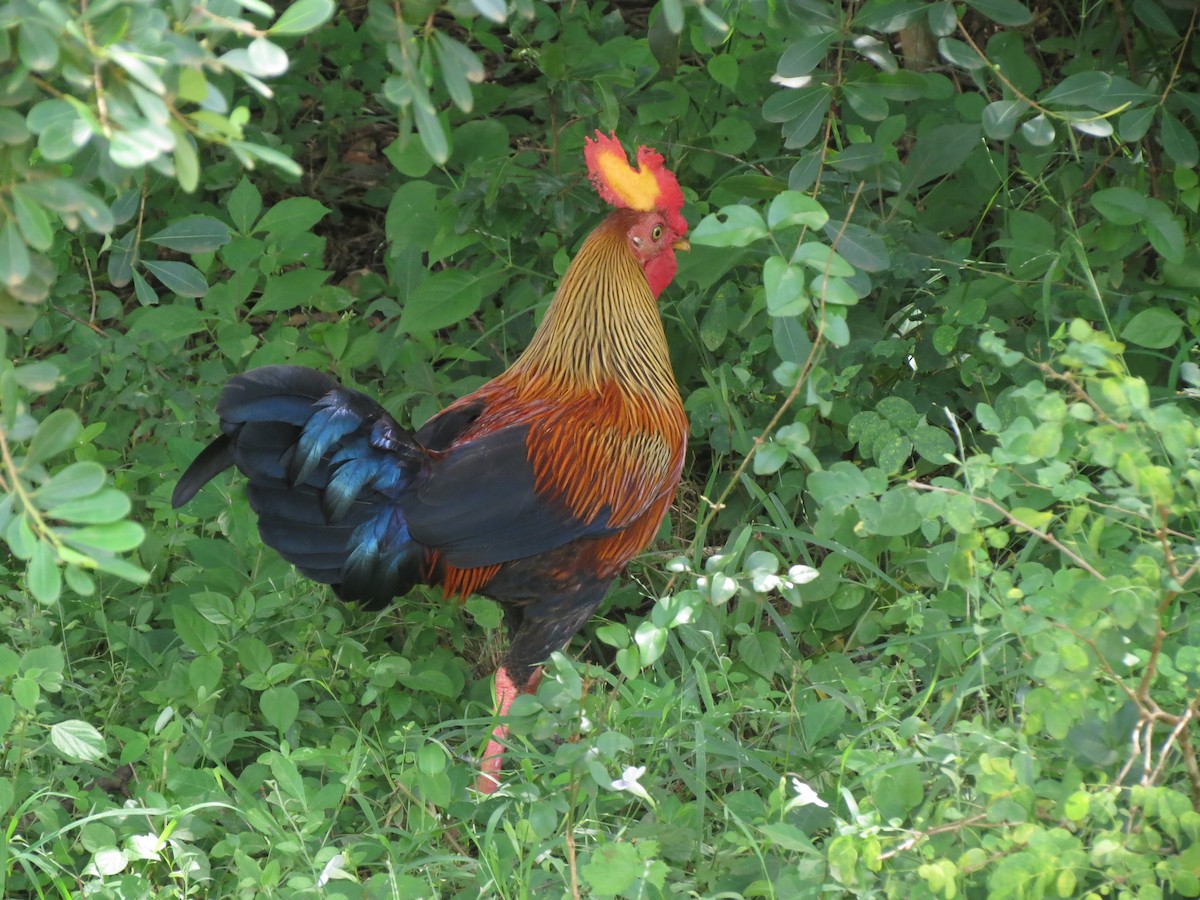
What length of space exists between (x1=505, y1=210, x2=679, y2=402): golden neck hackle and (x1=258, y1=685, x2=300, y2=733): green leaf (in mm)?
1043

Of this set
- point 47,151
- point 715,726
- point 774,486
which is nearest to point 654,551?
point 774,486

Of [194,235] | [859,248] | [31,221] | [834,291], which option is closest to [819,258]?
[834,291]

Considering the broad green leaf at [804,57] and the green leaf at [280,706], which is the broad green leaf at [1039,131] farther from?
the green leaf at [280,706]

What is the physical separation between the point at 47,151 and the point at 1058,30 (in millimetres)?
3902

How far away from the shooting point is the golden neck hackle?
352cm

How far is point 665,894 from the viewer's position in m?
2.38

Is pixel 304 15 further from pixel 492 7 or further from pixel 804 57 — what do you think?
pixel 804 57

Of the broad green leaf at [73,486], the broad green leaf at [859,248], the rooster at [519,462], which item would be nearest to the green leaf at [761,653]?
the rooster at [519,462]

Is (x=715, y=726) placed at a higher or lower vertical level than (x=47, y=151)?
lower

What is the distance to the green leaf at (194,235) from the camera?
2.55 m

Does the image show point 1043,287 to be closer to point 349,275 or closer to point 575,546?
point 575,546

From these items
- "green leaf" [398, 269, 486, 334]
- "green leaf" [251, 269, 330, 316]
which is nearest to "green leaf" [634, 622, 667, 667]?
"green leaf" [398, 269, 486, 334]

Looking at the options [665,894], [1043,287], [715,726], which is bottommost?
[715,726]

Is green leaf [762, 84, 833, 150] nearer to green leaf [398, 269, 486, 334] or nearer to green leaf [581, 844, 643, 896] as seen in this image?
green leaf [398, 269, 486, 334]
